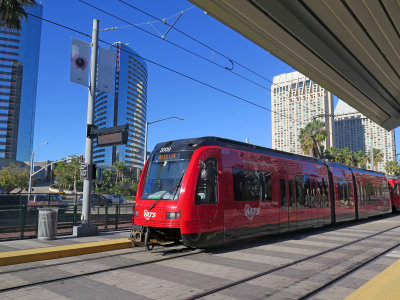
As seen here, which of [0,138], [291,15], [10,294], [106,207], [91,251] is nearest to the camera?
[10,294]

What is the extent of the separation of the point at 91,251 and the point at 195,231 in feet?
10.4

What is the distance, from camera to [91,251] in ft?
29.9

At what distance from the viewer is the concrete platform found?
306 inches

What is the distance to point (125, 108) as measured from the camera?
15250cm

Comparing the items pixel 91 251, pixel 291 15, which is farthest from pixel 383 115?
pixel 91 251

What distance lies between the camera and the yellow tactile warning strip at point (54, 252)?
25.2 ft

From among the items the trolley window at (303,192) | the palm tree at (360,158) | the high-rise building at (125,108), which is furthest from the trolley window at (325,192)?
the high-rise building at (125,108)

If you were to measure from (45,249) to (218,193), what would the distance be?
4852 millimetres

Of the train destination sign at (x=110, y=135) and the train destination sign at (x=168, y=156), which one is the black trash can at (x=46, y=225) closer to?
the train destination sign at (x=110, y=135)

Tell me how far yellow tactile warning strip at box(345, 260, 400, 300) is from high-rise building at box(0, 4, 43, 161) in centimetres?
14372

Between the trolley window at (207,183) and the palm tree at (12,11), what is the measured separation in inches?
575

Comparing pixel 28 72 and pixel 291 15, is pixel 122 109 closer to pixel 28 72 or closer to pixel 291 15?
pixel 28 72

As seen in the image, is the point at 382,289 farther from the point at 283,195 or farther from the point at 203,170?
the point at 283,195

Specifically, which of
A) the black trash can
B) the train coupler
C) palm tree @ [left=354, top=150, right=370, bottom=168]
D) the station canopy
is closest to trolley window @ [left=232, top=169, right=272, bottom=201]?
the train coupler
